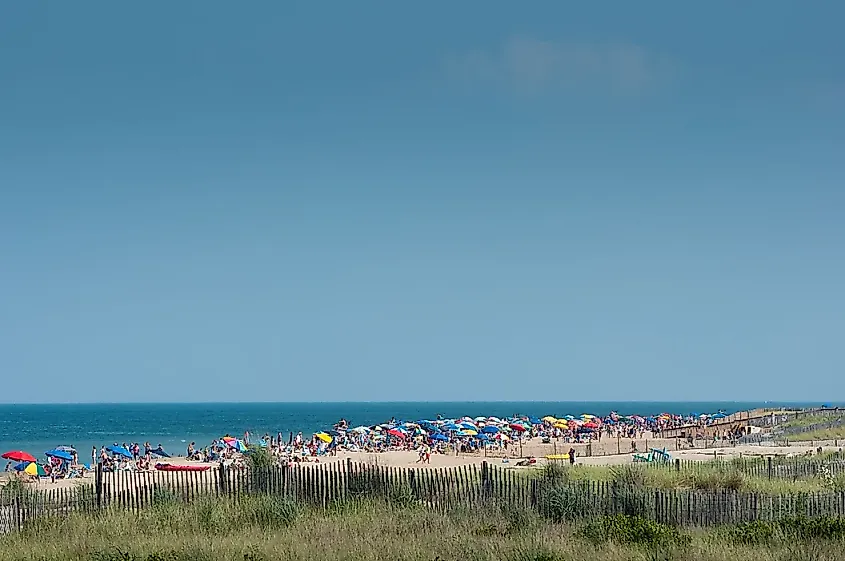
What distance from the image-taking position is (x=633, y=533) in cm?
1750

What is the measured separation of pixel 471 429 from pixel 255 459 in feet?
167

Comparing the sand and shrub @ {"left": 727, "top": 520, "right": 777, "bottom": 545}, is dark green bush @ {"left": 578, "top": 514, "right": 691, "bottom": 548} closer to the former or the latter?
shrub @ {"left": 727, "top": 520, "right": 777, "bottom": 545}

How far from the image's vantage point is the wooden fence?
66.8ft

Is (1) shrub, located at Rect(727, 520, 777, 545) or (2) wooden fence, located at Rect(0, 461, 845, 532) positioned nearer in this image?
(1) shrub, located at Rect(727, 520, 777, 545)

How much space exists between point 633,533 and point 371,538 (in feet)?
15.6

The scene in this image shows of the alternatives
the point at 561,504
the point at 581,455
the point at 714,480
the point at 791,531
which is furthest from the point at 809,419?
the point at 791,531

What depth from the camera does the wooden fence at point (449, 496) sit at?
20359 mm

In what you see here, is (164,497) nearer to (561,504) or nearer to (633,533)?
(561,504)

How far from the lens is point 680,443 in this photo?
6197 centimetres

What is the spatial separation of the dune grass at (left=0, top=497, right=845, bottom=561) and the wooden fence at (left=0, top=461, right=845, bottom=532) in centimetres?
73

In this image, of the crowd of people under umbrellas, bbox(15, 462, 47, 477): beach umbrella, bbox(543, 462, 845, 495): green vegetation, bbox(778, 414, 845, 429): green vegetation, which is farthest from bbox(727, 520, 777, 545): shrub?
bbox(778, 414, 845, 429): green vegetation

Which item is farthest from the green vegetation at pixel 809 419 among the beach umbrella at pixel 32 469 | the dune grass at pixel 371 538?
the dune grass at pixel 371 538

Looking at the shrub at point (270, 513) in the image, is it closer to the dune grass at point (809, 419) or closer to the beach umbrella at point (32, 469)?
the beach umbrella at point (32, 469)

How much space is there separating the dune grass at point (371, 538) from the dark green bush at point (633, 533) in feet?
0.06
